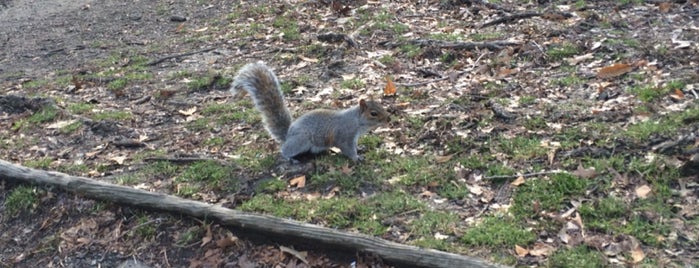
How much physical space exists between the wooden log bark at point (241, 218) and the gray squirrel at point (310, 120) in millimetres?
877

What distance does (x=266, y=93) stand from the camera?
5.01 m

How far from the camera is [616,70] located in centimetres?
575

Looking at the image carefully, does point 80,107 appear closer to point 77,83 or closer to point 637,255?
point 77,83

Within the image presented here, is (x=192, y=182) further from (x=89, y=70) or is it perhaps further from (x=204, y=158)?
(x=89, y=70)

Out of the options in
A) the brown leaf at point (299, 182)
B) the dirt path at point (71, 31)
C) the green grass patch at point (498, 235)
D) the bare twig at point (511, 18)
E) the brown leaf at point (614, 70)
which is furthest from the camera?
the dirt path at point (71, 31)

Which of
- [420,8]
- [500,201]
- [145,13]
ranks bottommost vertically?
[145,13]

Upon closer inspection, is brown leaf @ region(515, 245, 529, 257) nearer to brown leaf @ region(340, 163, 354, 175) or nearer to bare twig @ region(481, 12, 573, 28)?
brown leaf @ region(340, 163, 354, 175)

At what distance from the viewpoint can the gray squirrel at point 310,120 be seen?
4.84 m

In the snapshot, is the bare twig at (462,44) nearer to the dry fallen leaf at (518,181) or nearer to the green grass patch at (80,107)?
the dry fallen leaf at (518,181)

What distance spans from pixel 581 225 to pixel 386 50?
13.7 feet

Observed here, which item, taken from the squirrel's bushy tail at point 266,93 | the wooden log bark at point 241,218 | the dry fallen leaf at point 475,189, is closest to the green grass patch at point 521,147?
the dry fallen leaf at point 475,189

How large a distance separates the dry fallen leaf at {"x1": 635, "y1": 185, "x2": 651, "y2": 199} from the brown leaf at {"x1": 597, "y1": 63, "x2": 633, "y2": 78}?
76.4 inches

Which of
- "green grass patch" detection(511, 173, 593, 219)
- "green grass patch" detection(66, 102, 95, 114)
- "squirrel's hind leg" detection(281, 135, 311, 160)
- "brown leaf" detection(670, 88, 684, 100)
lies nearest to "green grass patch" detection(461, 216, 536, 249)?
"green grass patch" detection(511, 173, 593, 219)

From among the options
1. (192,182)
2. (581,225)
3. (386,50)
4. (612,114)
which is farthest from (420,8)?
(581,225)
